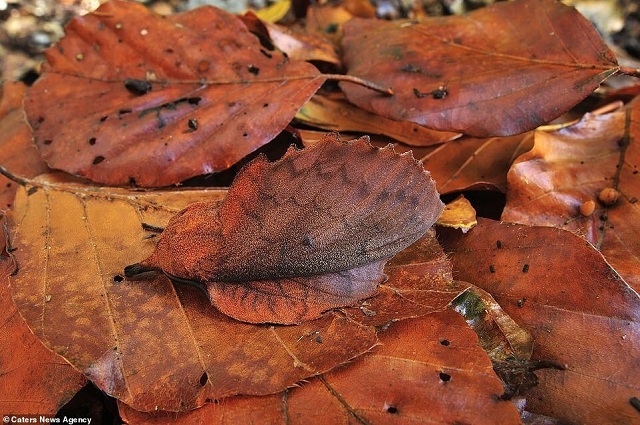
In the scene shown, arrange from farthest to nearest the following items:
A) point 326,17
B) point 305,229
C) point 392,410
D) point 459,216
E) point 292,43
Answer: point 326,17 < point 292,43 < point 459,216 < point 305,229 < point 392,410

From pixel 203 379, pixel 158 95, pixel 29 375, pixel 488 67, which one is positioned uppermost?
pixel 488 67

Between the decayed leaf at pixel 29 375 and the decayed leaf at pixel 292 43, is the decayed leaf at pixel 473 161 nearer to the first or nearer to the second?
the decayed leaf at pixel 292 43

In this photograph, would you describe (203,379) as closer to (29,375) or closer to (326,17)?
(29,375)

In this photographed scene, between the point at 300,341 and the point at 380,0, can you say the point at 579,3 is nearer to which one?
the point at 380,0

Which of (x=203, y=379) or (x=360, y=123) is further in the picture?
(x=360, y=123)

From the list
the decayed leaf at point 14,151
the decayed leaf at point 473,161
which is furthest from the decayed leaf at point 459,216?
the decayed leaf at point 14,151

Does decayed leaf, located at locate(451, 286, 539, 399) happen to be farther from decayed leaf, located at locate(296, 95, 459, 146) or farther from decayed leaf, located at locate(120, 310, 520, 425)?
decayed leaf, located at locate(296, 95, 459, 146)

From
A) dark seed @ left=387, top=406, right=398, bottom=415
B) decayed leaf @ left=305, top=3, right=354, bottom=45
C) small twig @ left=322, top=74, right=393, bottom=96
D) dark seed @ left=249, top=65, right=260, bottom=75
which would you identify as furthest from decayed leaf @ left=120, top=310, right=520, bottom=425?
decayed leaf @ left=305, top=3, right=354, bottom=45

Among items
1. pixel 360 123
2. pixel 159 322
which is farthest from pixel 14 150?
pixel 360 123
